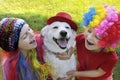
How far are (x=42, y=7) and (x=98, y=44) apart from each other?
7.49 feet

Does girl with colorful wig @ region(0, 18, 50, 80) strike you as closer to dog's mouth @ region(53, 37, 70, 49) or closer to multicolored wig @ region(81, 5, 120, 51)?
dog's mouth @ region(53, 37, 70, 49)

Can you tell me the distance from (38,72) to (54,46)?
0.23 m

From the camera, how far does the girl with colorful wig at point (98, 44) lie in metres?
2.11

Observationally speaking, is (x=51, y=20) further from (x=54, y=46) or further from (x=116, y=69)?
(x=116, y=69)

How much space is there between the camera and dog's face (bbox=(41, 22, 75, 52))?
2.15m

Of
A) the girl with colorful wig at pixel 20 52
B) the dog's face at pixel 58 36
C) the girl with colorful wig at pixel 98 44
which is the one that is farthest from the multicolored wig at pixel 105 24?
the girl with colorful wig at pixel 20 52

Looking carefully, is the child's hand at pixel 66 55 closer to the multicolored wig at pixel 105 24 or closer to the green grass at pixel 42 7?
the multicolored wig at pixel 105 24

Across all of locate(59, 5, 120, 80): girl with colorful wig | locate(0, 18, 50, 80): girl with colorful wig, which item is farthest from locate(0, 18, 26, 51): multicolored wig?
locate(59, 5, 120, 80): girl with colorful wig

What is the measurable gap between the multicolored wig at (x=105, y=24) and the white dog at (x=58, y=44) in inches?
6.0

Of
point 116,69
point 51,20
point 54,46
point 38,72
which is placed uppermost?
point 51,20

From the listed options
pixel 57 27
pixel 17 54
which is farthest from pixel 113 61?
pixel 17 54

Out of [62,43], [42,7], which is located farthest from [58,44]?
[42,7]

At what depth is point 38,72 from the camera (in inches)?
91.3

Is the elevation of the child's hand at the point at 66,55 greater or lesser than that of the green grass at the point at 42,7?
lesser
